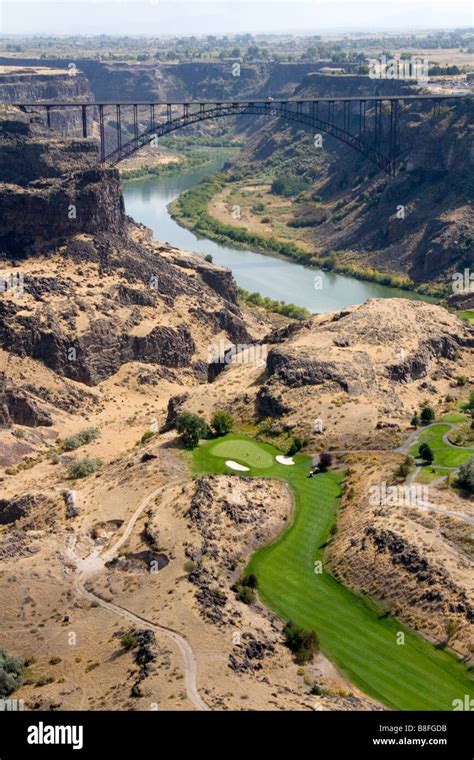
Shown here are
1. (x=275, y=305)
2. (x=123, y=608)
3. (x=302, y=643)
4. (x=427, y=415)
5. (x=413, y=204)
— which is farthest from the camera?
(x=413, y=204)

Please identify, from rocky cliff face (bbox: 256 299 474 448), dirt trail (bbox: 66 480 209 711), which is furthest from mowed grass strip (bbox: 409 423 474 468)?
dirt trail (bbox: 66 480 209 711)

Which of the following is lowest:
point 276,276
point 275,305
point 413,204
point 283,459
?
point 276,276

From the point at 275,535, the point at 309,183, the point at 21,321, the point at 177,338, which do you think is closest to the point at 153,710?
the point at 275,535

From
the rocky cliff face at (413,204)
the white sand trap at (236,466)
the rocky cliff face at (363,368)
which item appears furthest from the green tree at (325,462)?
the rocky cliff face at (413,204)

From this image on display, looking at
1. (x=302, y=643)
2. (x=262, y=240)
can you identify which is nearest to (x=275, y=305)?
(x=262, y=240)

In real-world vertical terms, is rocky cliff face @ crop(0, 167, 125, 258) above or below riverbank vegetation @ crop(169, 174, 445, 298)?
above

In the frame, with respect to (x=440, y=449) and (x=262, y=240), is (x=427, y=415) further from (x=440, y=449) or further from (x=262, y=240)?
(x=262, y=240)

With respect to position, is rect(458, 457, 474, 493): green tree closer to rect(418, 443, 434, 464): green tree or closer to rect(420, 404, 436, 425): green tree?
rect(418, 443, 434, 464): green tree
